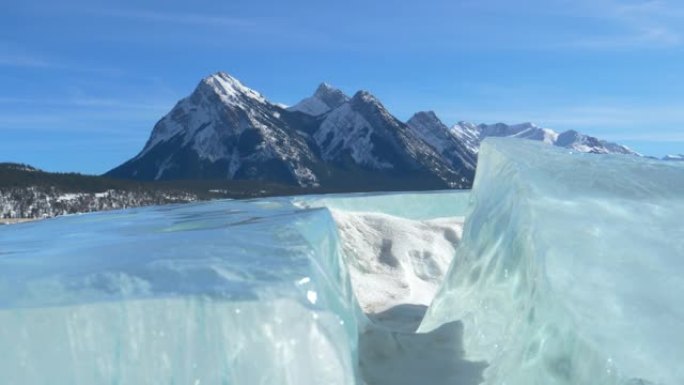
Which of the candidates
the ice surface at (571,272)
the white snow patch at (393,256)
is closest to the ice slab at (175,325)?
the ice surface at (571,272)

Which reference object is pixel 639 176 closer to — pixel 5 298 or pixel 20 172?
pixel 5 298

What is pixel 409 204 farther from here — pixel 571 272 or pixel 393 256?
pixel 571 272

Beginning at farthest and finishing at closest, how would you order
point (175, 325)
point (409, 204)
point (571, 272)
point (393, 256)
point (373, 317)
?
1. point (409, 204)
2. point (393, 256)
3. point (373, 317)
4. point (571, 272)
5. point (175, 325)

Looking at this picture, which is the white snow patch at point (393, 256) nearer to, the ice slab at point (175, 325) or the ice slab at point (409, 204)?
the ice slab at point (409, 204)

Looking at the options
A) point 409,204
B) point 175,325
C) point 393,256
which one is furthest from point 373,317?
point 409,204

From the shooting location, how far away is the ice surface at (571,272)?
16.9 feet

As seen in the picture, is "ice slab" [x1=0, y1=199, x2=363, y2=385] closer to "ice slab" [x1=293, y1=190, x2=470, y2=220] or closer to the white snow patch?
the white snow patch

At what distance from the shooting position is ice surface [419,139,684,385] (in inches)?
203

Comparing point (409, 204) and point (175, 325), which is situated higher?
point (409, 204)

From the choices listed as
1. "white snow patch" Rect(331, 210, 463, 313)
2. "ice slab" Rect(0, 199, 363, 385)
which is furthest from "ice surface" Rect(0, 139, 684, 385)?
"white snow patch" Rect(331, 210, 463, 313)

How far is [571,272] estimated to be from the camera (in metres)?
5.80

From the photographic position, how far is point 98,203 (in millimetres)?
109750

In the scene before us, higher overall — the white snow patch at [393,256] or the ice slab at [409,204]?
the ice slab at [409,204]

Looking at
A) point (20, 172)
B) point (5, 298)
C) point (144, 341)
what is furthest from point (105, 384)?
point (20, 172)
